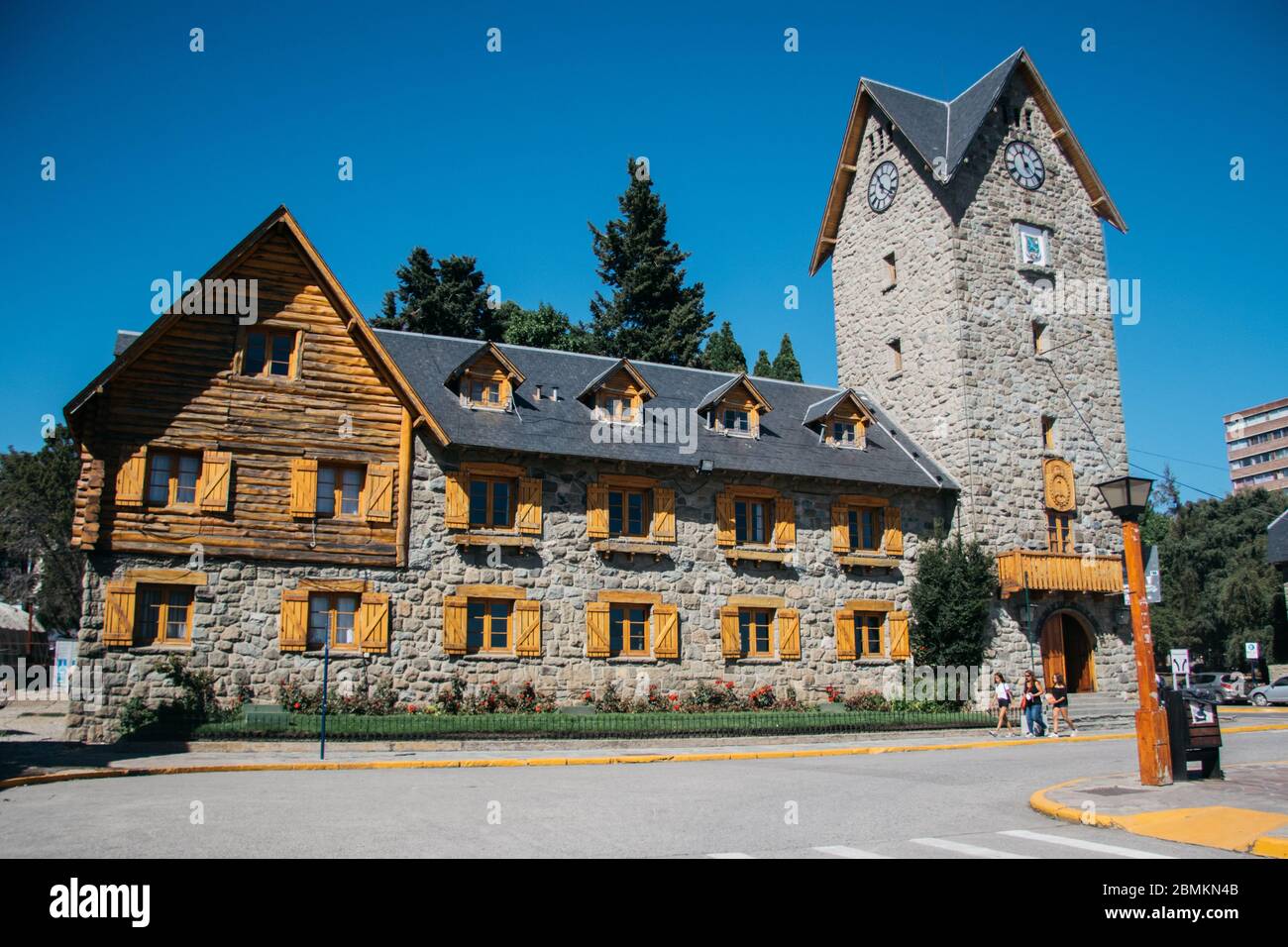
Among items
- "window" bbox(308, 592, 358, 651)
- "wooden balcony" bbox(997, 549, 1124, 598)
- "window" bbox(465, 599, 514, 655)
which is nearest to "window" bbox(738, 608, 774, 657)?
"window" bbox(465, 599, 514, 655)

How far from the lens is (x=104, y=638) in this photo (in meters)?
22.8

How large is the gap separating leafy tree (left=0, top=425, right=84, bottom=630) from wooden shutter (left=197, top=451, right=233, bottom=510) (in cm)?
3635

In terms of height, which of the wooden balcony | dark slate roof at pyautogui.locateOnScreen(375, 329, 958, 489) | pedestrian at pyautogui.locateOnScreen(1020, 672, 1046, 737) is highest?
dark slate roof at pyautogui.locateOnScreen(375, 329, 958, 489)

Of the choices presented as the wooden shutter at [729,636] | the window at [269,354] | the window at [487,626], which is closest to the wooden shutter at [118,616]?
the window at [269,354]

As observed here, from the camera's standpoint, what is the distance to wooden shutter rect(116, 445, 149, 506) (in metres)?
23.6

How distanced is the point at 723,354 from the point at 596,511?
31.3 metres

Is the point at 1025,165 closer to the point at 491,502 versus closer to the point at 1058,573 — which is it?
the point at 1058,573

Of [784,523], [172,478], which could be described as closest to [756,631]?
[784,523]

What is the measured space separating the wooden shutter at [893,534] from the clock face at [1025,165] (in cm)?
1415

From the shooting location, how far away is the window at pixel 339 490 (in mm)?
25547

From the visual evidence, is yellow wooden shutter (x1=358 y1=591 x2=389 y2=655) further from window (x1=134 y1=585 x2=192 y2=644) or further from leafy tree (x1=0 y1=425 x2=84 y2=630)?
leafy tree (x1=0 y1=425 x2=84 y2=630)

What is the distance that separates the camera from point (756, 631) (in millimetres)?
29703

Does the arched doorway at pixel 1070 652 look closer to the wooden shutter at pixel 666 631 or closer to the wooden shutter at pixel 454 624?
the wooden shutter at pixel 666 631

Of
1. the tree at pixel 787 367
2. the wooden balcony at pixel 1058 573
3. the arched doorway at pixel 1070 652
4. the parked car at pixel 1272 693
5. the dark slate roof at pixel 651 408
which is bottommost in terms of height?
the parked car at pixel 1272 693
